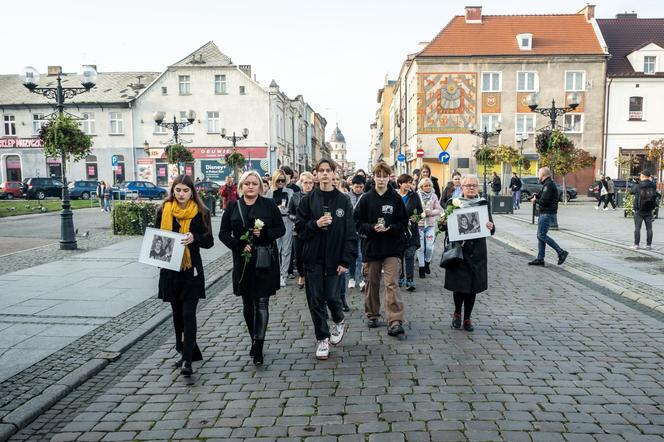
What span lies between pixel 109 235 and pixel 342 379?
13.3 m

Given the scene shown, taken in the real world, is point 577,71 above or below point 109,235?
above

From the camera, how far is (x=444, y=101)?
4316 centimetres


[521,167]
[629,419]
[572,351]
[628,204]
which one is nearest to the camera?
[629,419]

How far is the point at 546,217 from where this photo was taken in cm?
1093

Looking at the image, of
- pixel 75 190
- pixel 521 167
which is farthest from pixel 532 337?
pixel 75 190

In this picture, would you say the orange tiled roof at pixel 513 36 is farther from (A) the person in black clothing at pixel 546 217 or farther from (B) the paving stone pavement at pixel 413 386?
(B) the paving stone pavement at pixel 413 386

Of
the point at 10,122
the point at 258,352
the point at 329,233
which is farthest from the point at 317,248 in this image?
the point at 10,122

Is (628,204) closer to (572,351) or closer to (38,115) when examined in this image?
(572,351)

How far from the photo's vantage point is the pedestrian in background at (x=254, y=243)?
A: 5.18 meters

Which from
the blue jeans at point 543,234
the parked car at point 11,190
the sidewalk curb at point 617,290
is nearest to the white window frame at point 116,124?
the parked car at point 11,190

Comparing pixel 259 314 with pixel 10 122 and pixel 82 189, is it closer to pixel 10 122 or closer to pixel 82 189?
pixel 82 189

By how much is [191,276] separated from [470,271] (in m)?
3.08

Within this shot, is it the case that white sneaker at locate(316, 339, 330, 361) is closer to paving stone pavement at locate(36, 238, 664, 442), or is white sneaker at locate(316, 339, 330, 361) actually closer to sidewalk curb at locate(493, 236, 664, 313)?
paving stone pavement at locate(36, 238, 664, 442)

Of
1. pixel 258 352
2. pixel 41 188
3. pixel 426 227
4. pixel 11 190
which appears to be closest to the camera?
pixel 258 352
